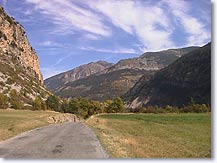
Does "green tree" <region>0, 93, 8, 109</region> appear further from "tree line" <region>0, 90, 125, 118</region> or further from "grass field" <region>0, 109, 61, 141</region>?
"grass field" <region>0, 109, 61, 141</region>

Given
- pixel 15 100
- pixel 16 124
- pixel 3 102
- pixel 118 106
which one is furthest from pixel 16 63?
pixel 16 124

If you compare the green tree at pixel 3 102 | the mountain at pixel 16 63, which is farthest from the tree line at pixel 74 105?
the mountain at pixel 16 63

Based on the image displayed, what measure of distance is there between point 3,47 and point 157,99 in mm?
70211

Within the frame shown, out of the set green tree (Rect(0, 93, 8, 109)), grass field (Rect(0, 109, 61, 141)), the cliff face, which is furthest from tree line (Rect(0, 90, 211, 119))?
grass field (Rect(0, 109, 61, 141))

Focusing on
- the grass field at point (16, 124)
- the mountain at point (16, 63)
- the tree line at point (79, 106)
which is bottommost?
the grass field at point (16, 124)

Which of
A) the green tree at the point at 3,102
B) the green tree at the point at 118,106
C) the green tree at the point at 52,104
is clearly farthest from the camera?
the green tree at the point at 52,104

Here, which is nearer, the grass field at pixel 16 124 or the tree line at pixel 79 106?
the grass field at pixel 16 124

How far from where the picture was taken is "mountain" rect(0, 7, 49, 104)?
133 metres

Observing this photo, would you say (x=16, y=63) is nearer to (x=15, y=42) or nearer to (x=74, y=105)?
(x=15, y=42)

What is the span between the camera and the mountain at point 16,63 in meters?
133

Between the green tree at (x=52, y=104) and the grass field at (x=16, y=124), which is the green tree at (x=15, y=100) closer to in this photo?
the green tree at (x=52, y=104)

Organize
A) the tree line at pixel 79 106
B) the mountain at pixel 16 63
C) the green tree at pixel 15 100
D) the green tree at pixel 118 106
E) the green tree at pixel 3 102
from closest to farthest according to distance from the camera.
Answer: the green tree at pixel 3 102 < the tree line at pixel 79 106 < the green tree at pixel 15 100 < the green tree at pixel 118 106 < the mountain at pixel 16 63

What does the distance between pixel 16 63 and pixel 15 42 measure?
14558 mm

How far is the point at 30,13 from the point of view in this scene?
1939 centimetres
